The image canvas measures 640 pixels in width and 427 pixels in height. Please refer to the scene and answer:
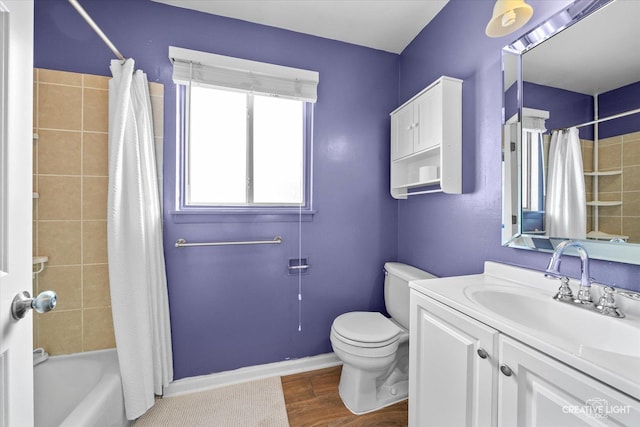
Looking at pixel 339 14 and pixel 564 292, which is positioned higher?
pixel 339 14

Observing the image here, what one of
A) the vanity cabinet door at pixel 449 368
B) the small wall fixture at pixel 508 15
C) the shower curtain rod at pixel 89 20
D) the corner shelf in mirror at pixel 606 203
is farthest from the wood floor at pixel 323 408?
the shower curtain rod at pixel 89 20

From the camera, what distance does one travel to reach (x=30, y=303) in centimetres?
60

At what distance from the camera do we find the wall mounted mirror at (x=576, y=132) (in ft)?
3.01

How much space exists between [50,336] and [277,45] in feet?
7.59

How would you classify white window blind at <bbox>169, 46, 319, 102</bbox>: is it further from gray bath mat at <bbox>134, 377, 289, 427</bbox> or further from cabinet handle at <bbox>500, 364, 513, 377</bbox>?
gray bath mat at <bbox>134, 377, 289, 427</bbox>

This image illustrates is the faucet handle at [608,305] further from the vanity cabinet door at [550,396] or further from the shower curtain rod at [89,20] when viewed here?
the shower curtain rod at [89,20]

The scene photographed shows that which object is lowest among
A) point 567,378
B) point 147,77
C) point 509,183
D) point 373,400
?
point 373,400

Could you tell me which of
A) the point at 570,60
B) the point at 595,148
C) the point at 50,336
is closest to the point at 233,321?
the point at 50,336

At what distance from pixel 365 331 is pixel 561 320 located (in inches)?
36.3

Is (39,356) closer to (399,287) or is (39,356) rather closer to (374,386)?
(374,386)

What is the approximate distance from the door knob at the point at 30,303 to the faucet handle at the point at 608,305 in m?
1.55

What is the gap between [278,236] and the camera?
1.87m

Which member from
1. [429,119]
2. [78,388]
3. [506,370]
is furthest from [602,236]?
[78,388]

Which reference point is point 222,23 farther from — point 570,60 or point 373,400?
point 373,400
